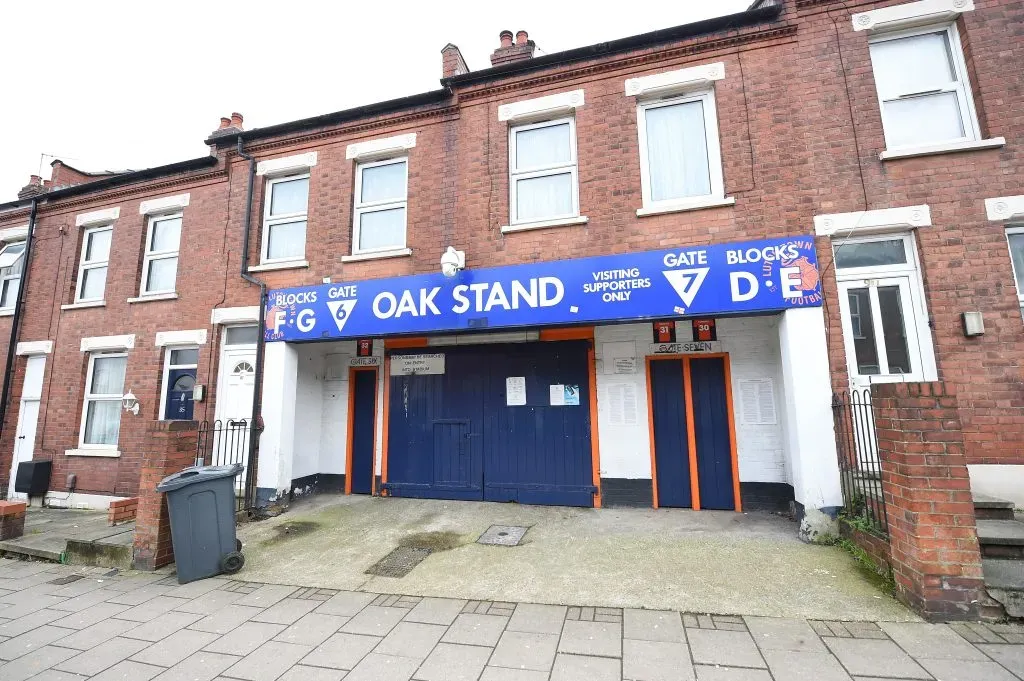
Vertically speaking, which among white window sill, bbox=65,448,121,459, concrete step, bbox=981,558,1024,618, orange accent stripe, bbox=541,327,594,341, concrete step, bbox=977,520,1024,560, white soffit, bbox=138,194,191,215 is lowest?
concrete step, bbox=981,558,1024,618

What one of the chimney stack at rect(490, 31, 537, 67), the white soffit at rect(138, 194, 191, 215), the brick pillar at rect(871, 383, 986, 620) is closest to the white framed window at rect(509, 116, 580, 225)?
the chimney stack at rect(490, 31, 537, 67)

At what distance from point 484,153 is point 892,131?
18.0 ft

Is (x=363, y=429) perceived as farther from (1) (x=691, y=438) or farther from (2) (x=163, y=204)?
(2) (x=163, y=204)

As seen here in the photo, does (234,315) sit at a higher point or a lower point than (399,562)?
higher

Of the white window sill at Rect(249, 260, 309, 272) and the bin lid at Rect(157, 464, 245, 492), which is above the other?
the white window sill at Rect(249, 260, 309, 272)

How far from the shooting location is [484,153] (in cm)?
687

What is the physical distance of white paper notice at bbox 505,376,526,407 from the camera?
7.09 meters

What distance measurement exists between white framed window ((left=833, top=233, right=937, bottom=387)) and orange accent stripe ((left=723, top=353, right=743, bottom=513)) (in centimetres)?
143

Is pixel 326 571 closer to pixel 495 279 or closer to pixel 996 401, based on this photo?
pixel 495 279

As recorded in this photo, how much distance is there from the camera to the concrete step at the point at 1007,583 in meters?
3.14

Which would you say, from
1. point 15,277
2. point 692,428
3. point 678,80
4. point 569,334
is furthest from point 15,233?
point 692,428

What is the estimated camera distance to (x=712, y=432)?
6352mm

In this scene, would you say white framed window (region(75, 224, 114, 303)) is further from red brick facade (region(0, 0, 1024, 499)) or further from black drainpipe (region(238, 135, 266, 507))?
black drainpipe (region(238, 135, 266, 507))

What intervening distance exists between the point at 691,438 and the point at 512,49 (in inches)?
272
